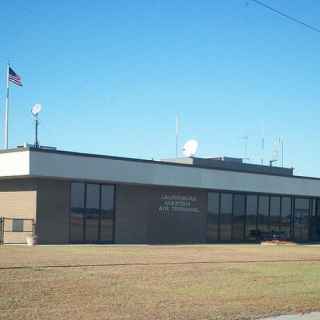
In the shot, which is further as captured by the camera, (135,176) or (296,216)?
(296,216)

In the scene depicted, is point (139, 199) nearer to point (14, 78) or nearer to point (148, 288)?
point (14, 78)

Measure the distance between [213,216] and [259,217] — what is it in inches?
179

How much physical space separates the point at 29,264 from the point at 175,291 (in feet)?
20.5

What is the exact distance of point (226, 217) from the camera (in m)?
43.2

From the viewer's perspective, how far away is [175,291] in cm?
1497

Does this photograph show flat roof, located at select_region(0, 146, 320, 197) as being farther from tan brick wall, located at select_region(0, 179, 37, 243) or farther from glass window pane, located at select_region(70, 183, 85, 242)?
glass window pane, located at select_region(70, 183, 85, 242)

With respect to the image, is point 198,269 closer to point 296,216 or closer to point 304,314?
point 304,314

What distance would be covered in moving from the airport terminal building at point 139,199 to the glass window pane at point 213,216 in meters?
0.06

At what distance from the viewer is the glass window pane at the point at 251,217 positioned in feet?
146

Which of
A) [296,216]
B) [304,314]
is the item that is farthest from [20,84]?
[304,314]

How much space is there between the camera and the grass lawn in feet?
39.8

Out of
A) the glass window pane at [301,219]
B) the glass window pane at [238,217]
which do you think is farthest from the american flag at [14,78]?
the glass window pane at [301,219]

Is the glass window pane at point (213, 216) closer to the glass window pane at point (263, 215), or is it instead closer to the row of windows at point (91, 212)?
the glass window pane at point (263, 215)

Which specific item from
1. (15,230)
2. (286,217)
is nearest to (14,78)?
(15,230)
